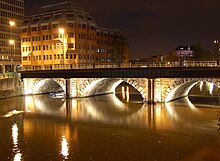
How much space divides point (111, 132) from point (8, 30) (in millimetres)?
110628

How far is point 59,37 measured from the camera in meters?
100

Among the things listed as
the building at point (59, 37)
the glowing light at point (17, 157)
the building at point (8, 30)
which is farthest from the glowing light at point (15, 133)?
the building at point (8, 30)

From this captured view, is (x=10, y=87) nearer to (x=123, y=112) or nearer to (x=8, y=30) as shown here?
(x=123, y=112)

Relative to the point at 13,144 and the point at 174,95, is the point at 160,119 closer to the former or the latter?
the point at 174,95

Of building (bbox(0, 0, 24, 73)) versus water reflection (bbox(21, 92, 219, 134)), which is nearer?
water reflection (bbox(21, 92, 219, 134))

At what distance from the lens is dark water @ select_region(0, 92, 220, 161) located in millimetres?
29108

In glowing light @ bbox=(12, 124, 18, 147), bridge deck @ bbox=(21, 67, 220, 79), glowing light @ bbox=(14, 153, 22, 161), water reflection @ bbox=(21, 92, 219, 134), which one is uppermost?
bridge deck @ bbox=(21, 67, 220, 79)

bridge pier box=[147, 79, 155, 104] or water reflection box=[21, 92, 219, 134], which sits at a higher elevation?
bridge pier box=[147, 79, 155, 104]

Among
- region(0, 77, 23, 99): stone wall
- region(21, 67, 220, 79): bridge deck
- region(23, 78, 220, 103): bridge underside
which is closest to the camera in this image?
region(21, 67, 220, 79): bridge deck

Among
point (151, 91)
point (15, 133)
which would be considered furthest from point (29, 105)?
point (151, 91)

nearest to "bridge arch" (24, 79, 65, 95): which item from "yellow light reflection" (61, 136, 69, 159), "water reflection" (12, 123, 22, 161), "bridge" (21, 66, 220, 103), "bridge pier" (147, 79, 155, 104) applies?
"bridge" (21, 66, 220, 103)

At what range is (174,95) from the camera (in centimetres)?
6281

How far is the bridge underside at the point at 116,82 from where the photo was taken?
55.4 meters

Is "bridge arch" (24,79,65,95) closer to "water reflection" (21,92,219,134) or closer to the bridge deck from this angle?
the bridge deck
